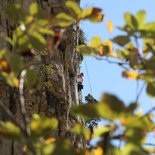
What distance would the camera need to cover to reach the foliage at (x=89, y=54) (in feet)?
3.43

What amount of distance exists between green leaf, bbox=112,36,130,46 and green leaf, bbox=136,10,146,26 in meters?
0.07

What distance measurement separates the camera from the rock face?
409cm

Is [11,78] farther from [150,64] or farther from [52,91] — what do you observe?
[52,91]

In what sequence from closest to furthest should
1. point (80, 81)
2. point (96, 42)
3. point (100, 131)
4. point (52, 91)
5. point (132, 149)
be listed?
point (132, 149) < point (100, 131) < point (96, 42) < point (52, 91) < point (80, 81)

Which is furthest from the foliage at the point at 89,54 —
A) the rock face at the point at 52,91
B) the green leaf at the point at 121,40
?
the rock face at the point at 52,91

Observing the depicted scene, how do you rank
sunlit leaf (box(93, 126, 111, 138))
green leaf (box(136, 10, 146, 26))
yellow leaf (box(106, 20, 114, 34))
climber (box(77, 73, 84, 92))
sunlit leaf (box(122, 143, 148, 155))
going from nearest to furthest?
sunlit leaf (box(122, 143, 148, 155)) < sunlit leaf (box(93, 126, 111, 138)) < green leaf (box(136, 10, 146, 26)) < yellow leaf (box(106, 20, 114, 34)) < climber (box(77, 73, 84, 92))

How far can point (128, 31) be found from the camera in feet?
4.19

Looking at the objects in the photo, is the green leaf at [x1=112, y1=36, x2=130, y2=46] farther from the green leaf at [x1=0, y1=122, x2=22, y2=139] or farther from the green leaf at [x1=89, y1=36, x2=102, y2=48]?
the green leaf at [x1=0, y1=122, x2=22, y2=139]

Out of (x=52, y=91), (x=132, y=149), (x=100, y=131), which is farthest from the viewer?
(x=52, y=91)

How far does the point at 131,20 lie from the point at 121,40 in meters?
0.09

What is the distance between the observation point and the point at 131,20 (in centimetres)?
126

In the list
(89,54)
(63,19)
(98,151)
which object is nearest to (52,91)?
(89,54)

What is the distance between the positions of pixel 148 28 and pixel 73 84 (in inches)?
173

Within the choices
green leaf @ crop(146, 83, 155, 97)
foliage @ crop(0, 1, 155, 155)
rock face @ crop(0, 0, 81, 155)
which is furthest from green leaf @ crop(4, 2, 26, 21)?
rock face @ crop(0, 0, 81, 155)
